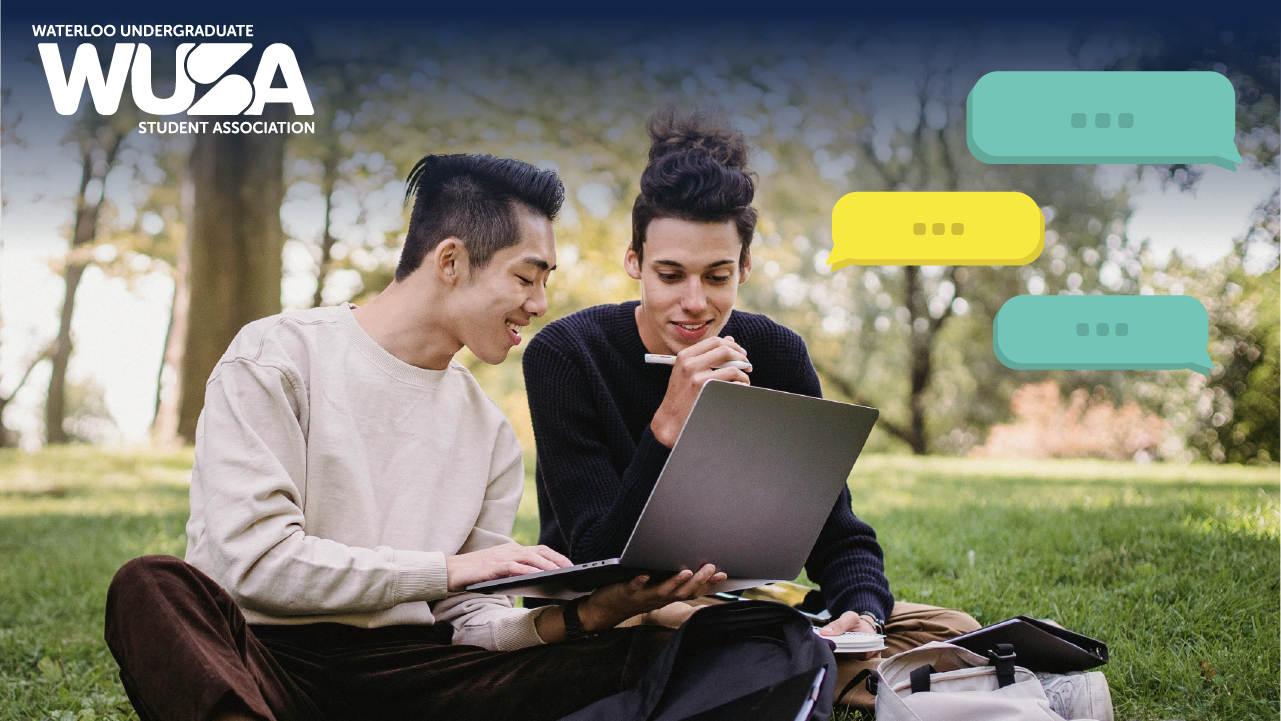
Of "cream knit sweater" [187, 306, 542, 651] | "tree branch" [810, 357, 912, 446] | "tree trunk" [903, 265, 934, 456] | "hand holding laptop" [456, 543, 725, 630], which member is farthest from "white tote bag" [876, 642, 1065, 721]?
"tree branch" [810, 357, 912, 446]

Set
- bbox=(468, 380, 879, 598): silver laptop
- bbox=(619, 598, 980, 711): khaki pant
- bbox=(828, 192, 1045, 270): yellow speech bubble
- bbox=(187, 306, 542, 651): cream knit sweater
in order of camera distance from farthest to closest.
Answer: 1. bbox=(828, 192, 1045, 270): yellow speech bubble
2. bbox=(619, 598, 980, 711): khaki pant
3. bbox=(187, 306, 542, 651): cream knit sweater
4. bbox=(468, 380, 879, 598): silver laptop

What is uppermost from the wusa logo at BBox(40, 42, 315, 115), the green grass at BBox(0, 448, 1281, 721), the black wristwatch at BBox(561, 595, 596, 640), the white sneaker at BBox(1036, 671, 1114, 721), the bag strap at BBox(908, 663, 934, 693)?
the wusa logo at BBox(40, 42, 315, 115)

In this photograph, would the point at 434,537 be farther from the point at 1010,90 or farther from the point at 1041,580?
the point at 1010,90

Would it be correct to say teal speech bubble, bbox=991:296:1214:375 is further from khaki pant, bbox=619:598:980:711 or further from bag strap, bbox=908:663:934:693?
bag strap, bbox=908:663:934:693

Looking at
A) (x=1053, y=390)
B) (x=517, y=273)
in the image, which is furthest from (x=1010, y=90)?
(x=1053, y=390)

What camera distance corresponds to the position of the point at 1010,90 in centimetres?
428

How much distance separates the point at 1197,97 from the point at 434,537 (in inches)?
147

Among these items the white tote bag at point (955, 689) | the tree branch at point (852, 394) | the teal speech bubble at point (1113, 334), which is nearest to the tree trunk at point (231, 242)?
the teal speech bubble at point (1113, 334)

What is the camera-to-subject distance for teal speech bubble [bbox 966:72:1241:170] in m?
4.14

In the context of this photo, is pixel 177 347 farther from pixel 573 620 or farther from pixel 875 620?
pixel 875 620

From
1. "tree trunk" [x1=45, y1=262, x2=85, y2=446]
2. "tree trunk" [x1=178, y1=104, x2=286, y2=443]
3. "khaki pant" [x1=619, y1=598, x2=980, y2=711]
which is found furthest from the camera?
"tree trunk" [x1=45, y1=262, x2=85, y2=446]

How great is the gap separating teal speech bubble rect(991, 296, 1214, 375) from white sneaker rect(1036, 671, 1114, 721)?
7.18 ft

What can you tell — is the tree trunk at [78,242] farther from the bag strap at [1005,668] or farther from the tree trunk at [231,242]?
the bag strap at [1005,668]

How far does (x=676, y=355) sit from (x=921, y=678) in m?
1.07
